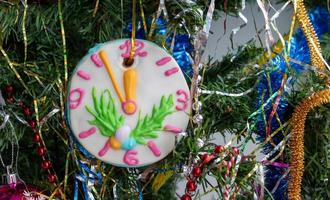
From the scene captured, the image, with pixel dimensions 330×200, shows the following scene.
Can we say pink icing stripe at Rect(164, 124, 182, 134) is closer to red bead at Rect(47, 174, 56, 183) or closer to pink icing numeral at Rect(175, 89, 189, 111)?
pink icing numeral at Rect(175, 89, 189, 111)

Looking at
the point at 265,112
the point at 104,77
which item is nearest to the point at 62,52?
the point at 104,77

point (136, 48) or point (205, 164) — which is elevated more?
point (136, 48)

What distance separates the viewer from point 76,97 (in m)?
0.44

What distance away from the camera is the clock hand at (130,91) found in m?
0.44

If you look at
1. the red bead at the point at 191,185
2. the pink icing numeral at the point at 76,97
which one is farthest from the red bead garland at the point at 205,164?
the pink icing numeral at the point at 76,97

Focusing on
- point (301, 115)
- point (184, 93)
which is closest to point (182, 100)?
point (184, 93)

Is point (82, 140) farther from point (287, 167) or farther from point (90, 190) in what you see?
point (287, 167)

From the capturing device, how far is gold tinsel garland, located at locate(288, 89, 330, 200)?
1.60ft

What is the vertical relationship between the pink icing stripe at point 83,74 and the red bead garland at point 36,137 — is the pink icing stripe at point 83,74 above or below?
above

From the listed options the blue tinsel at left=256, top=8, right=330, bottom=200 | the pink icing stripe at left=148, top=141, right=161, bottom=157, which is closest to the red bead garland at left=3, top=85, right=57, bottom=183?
the pink icing stripe at left=148, top=141, right=161, bottom=157

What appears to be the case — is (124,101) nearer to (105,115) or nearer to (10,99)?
(105,115)

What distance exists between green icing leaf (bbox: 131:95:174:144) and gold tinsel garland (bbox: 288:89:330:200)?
0.41ft

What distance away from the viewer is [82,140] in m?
0.45

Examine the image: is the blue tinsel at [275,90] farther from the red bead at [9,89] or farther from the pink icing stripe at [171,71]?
the red bead at [9,89]
